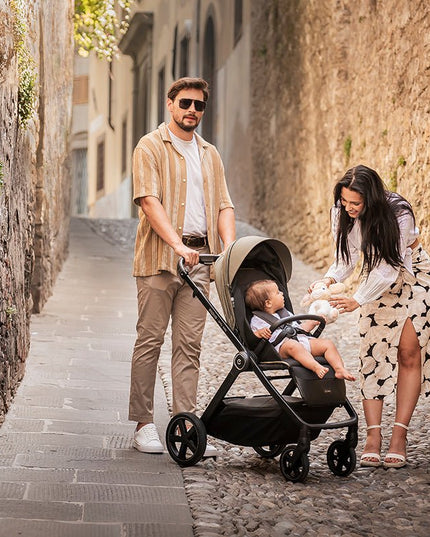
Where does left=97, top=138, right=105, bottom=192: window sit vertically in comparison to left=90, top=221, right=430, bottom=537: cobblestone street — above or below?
above

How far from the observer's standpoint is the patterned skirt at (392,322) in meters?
5.52

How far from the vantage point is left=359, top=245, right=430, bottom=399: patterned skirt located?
217 inches

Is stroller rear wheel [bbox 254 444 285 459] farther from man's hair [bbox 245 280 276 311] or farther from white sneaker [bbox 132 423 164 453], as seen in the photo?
man's hair [bbox 245 280 276 311]

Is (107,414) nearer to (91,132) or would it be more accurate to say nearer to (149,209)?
(149,209)

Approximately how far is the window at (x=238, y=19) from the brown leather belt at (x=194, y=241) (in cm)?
1387

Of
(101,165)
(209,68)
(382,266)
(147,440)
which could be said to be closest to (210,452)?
(147,440)

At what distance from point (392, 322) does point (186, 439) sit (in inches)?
47.0

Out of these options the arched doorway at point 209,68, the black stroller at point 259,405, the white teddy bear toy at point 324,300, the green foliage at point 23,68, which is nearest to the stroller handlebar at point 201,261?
the black stroller at point 259,405

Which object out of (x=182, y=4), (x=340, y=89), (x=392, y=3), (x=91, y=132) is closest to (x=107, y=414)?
(x=392, y=3)

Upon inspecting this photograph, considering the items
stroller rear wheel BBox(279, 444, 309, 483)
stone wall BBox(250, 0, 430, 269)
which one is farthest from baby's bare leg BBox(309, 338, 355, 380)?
stone wall BBox(250, 0, 430, 269)

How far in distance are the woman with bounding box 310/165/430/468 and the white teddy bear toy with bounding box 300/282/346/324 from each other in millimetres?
106

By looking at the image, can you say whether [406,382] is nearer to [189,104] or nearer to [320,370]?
[320,370]

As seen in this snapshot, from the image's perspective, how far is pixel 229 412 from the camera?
528 centimetres

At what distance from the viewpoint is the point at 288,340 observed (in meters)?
5.13
